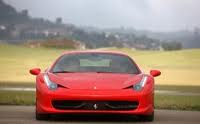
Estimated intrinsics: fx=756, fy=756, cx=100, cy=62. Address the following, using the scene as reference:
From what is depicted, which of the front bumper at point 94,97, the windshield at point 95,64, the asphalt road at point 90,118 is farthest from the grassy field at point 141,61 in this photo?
the front bumper at point 94,97

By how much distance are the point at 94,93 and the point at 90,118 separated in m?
1.17

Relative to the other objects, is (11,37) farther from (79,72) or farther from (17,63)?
(79,72)

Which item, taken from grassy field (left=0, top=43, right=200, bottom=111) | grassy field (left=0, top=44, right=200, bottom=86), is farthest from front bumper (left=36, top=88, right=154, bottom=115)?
grassy field (left=0, top=44, right=200, bottom=86)

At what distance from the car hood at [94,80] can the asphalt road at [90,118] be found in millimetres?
624

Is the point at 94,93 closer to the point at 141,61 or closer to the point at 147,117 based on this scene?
the point at 147,117

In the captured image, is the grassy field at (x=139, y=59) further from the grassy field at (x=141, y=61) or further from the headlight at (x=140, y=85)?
the headlight at (x=140, y=85)

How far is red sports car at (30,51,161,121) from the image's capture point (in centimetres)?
1239

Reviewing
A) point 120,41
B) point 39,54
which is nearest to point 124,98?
point 39,54

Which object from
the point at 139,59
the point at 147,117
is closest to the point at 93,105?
the point at 147,117

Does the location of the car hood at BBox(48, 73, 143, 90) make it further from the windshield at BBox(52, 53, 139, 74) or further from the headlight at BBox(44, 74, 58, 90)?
the windshield at BBox(52, 53, 139, 74)

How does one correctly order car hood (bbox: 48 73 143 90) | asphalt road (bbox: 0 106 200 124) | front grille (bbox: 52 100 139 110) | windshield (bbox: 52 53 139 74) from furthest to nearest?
windshield (bbox: 52 53 139 74) → asphalt road (bbox: 0 106 200 124) → car hood (bbox: 48 73 143 90) → front grille (bbox: 52 100 139 110)

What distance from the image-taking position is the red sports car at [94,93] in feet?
40.7

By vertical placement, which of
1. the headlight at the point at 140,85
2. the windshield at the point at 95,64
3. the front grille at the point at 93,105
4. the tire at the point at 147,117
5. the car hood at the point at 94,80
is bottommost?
the tire at the point at 147,117

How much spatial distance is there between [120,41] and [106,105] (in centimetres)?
6658
